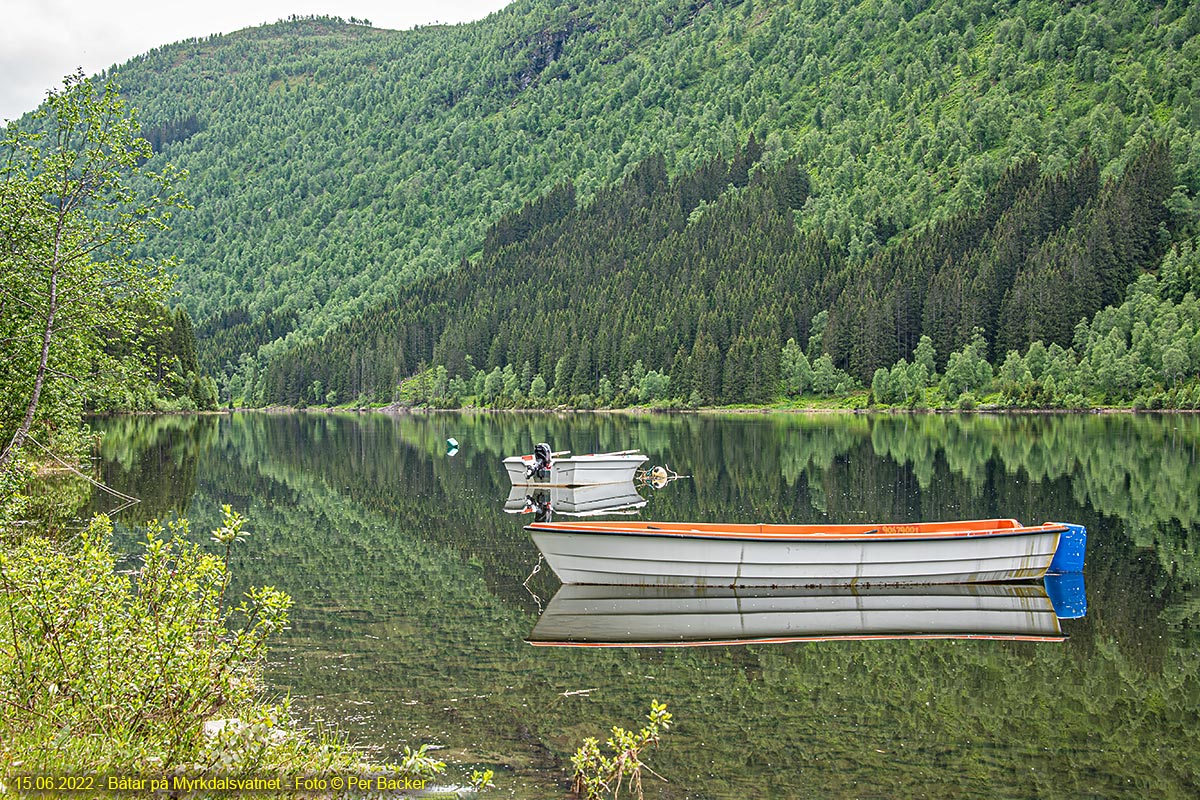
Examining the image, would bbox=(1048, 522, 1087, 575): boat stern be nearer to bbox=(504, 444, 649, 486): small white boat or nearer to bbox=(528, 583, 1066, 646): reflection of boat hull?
bbox=(528, 583, 1066, 646): reflection of boat hull

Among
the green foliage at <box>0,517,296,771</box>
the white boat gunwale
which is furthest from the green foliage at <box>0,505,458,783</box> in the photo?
the white boat gunwale

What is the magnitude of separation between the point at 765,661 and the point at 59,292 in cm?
1809

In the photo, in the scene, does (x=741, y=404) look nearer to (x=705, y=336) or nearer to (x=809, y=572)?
(x=705, y=336)

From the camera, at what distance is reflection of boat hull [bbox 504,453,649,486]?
64.7 metres

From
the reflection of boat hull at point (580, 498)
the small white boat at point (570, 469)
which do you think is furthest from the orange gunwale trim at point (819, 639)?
the small white boat at point (570, 469)

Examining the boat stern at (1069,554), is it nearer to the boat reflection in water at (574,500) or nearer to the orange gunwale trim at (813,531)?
the orange gunwale trim at (813,531)

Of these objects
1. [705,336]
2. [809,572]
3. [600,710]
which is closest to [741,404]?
[705,336]

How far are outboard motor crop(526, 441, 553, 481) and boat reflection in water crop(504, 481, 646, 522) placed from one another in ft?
3.01

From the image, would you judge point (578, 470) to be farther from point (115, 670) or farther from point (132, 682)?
point (132, 682)

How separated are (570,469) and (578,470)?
1.84 feet

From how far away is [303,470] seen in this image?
237 ft

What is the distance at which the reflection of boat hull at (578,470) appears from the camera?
212 feet

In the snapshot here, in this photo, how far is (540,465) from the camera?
6331 cm

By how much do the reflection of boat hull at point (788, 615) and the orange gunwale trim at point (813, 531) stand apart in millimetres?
1813
